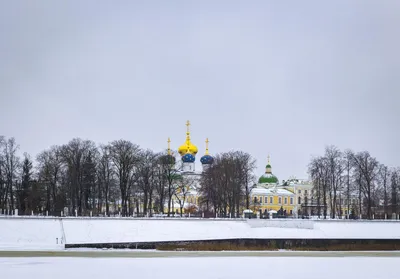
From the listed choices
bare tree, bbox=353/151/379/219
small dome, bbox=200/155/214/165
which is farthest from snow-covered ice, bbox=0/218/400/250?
small dome, bbox=200/155/214/165

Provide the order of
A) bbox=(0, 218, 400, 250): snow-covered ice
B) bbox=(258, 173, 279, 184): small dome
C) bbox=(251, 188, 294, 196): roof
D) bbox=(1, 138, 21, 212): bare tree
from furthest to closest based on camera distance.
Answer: bbox=(258, 173, 279, 184): small dome
bbox=(251, 188, 294, 196): roof
bbox=(1, 138, 21, 212): bare tree
bbox=(0, 218, 400, 250): snow-covered ice

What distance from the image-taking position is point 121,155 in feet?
254

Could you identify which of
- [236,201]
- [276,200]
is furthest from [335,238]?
[276,200]

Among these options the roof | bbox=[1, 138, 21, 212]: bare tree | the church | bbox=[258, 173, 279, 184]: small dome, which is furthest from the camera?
bbox=[258, 173, 279, 184]: small dome

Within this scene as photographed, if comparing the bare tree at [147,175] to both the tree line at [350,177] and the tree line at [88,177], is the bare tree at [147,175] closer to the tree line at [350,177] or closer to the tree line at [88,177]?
the tree line at [88,177]

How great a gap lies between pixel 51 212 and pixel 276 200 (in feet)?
190
